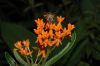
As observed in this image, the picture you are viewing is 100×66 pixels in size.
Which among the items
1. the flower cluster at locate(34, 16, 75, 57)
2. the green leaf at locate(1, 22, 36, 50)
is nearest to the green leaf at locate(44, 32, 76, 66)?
the flower cluster at locate(34, 16, 75, 57)

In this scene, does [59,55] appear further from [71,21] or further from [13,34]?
[71,21]

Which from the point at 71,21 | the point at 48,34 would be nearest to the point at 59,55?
the point at 48,34

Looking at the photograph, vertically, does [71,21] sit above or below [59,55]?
above

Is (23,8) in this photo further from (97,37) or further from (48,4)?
(97,37)

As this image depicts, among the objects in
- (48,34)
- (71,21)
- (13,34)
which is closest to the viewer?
(48,34)

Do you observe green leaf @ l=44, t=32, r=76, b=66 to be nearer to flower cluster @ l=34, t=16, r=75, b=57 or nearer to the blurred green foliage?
flower cluster @ l=34, t=16, r=75, b=57

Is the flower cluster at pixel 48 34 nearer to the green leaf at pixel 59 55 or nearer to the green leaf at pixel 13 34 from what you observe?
the green leaf at pixel 59 55

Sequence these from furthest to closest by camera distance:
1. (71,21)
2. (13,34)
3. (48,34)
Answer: (71,21), (13,34), (48,34)
